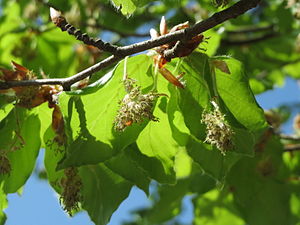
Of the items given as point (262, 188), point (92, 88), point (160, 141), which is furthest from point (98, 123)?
point (262, 188)

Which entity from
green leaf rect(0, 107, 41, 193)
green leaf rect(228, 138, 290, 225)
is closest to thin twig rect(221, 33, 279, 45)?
green leaf rect(228, 138, 290, 225)

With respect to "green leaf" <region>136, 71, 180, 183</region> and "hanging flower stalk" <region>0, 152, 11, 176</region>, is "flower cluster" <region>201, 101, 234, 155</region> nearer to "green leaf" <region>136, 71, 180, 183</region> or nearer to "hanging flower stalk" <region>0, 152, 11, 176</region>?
"green leaf" <region>136, 71, 180, 183</region>

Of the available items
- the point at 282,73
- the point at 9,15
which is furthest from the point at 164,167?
the point at 282,73

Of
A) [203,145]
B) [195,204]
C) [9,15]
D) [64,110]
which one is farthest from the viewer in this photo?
[9,15]

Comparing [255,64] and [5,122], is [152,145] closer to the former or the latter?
[5,122]

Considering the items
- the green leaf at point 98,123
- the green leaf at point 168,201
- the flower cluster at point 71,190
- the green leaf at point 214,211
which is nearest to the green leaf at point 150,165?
the green leaf at point 98,123

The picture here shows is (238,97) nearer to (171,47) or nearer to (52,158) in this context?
(171,47)
